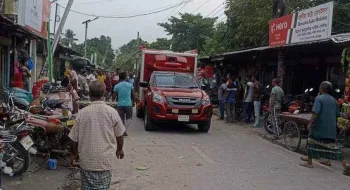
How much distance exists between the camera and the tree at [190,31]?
145 ft

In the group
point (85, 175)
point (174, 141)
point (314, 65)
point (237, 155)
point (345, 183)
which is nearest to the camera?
point (85, 175)

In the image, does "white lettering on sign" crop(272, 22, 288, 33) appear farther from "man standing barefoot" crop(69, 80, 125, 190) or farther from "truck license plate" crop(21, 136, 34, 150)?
"man standing barefoot" crop(69, 80, 125, 190)

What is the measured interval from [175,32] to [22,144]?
4138 cm

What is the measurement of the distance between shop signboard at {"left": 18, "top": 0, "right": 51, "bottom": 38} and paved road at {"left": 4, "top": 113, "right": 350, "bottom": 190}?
5268 millimetres

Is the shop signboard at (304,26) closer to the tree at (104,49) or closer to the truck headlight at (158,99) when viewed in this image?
the truck headlight at (158,99)

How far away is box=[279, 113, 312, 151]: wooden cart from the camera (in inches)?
385

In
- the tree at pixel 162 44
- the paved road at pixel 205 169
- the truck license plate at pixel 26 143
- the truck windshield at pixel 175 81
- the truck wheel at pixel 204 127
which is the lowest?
the paved road at pixel 205 169

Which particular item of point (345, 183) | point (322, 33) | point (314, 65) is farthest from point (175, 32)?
point (345, 183)

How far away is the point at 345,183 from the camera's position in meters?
7.09

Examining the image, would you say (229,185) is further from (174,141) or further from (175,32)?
(175,32)

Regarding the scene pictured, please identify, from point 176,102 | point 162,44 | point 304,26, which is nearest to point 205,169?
point 176,102

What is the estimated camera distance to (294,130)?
1009 cm

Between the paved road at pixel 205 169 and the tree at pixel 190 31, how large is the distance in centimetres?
3272

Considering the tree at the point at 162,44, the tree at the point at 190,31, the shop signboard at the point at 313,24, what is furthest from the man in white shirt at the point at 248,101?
the tree at the point at 162,44
